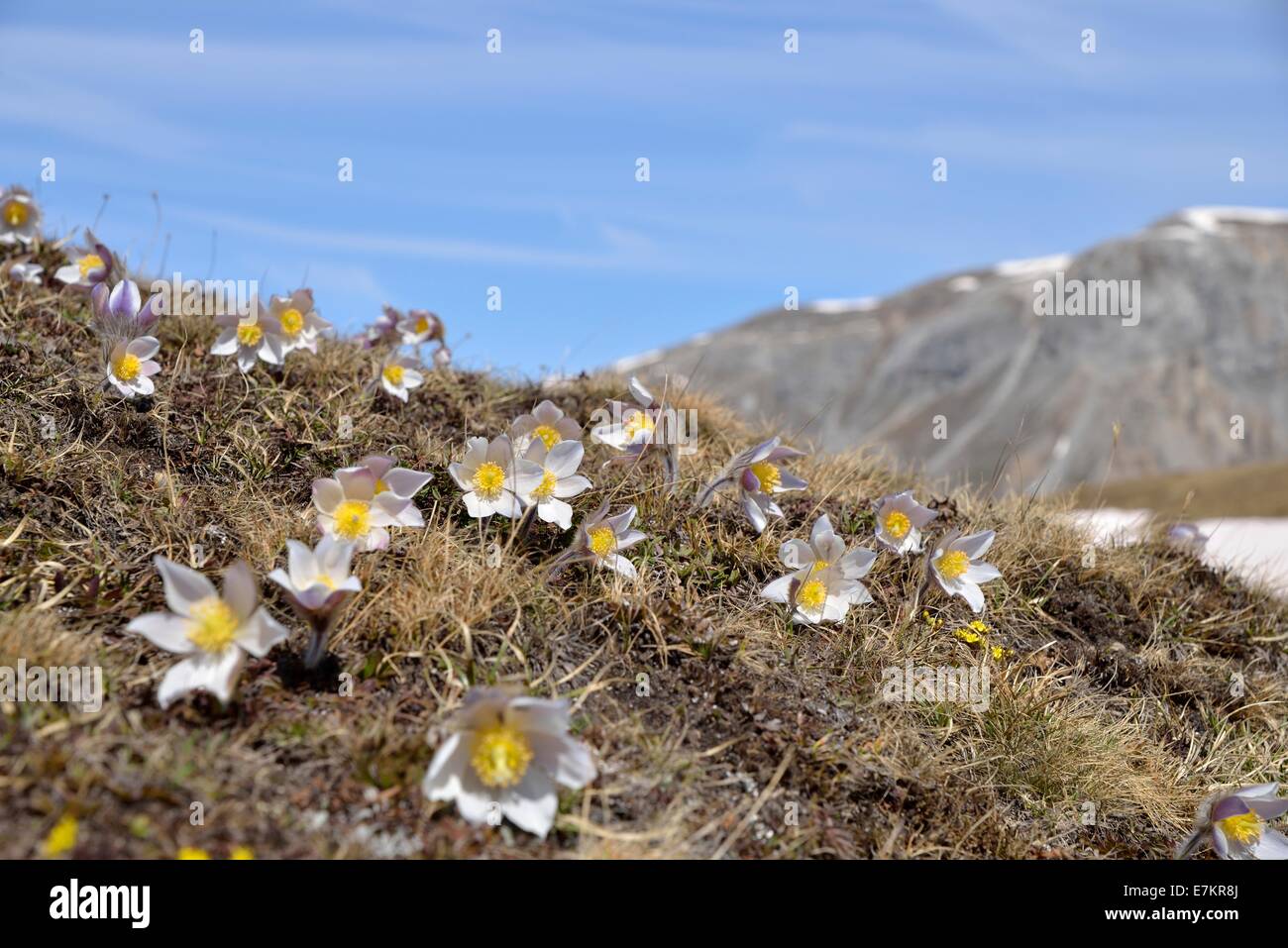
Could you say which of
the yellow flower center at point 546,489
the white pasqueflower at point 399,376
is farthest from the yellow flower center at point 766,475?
the white pasqueflower at point 399,376

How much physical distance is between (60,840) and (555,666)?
1554mm

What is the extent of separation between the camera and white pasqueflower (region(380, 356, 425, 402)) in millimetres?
4859

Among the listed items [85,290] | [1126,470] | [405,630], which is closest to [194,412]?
[85,290]

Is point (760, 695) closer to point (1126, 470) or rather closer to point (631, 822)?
point (631, 822)

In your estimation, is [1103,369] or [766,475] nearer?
[766,475]

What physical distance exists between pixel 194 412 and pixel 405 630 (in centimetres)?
200

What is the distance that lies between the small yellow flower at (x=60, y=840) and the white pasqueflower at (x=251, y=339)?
9.34 feet

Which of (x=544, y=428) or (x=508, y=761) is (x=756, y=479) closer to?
(x=544, y=428)

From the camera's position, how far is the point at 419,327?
18.8ft

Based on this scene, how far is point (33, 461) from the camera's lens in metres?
3.68

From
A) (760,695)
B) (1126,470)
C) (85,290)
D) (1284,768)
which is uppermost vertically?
(85,290)

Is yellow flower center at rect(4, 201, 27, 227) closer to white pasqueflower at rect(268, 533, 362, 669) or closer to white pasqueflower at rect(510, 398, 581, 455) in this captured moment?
white pasqueflower at rect(510, 398, 581, 455)

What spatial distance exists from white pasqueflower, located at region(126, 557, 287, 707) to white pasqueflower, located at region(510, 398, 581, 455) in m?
1.38

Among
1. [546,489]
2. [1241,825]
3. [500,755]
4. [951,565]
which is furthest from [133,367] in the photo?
[1241,825]
